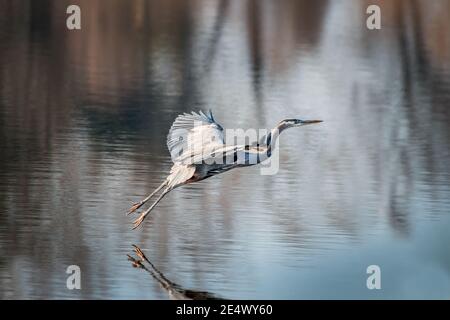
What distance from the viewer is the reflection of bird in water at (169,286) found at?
671 cm

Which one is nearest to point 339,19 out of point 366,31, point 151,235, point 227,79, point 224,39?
point 366,31

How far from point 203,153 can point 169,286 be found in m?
1.00

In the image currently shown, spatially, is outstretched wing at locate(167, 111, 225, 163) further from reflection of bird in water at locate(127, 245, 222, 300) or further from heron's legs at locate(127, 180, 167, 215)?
reflection of bird in water at locate(127, 245, 222, 300)

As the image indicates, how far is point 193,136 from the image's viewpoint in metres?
7.64

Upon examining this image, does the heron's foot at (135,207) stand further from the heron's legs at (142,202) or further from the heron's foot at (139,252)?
the heron's foot at (139,252)

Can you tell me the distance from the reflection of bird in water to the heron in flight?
0.44 m

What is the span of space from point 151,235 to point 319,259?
3.43 ft

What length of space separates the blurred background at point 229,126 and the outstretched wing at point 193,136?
48 cm

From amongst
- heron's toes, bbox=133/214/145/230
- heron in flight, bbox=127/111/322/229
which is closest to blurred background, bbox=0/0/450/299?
heron's toes, bbox=133/214/145/230

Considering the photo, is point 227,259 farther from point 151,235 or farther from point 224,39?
point 224,39

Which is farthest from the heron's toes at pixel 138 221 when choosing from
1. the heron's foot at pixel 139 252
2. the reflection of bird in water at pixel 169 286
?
the reflection of bird in water at pixel 169 286

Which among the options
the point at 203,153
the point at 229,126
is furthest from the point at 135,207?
the point at 229,126

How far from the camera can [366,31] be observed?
39.8 feet

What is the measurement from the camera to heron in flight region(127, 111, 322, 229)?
7.46 metres
